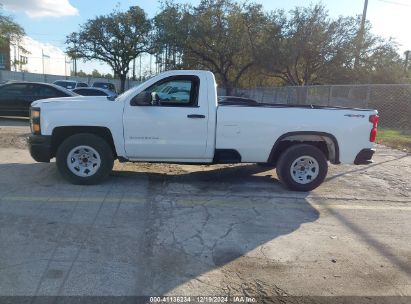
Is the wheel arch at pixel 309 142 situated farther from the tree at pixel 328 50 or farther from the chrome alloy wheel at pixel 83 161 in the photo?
the tree at pixel 328 50

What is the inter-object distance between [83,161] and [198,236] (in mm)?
2894

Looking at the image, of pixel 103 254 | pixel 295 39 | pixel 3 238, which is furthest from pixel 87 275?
pixel 295 39

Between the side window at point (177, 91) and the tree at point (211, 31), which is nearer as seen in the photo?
the side window at point (177, 91)

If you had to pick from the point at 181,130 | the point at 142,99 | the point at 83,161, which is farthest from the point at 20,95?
the point at 181,130

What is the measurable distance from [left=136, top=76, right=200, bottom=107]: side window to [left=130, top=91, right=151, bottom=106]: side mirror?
6.8 inches

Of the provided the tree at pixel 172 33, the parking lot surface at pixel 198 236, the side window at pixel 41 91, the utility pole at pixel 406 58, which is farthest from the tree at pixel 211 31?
the parking lot surface at pixel 198 236

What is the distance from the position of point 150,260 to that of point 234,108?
3.23 m

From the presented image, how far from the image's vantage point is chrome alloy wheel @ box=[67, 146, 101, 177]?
662 cm

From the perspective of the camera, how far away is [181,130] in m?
6.55

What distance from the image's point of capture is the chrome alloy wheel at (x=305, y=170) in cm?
686

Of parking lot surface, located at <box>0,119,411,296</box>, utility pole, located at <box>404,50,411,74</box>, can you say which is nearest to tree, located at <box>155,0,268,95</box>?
utility pole, located at <box>404,50,411,74</box>

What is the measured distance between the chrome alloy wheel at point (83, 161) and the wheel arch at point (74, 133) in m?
0.28

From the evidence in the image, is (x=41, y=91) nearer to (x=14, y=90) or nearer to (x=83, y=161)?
(x=14, y=90)

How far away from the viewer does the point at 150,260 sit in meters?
4.09
